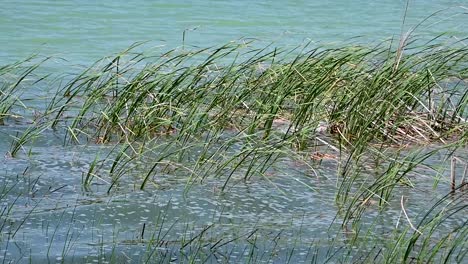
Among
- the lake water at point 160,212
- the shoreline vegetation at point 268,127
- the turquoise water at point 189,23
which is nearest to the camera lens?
the lake water at point 160,212

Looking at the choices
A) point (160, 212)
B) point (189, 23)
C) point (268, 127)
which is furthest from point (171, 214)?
point (189, 23)

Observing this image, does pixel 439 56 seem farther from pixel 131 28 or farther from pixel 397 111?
pixel 131 28

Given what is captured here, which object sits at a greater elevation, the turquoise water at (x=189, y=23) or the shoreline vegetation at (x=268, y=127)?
the shoreline vegetation at (x=268, y=127)

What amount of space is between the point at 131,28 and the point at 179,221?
7.15 meters

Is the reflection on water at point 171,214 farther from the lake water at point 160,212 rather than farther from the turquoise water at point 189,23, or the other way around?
the turquoise water at point 189,23

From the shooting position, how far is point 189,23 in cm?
1148

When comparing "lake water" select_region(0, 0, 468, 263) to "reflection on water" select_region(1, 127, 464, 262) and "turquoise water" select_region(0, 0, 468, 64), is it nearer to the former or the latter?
"reflection on water" select_region(1, 127, 464, 262)

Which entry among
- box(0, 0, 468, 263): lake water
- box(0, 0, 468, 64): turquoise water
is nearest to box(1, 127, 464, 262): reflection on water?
box(0, 0, 468, 263): lake water

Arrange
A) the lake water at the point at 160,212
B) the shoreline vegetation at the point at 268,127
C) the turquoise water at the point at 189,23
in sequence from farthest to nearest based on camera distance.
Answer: the turquoise water at the point at 189,23
the shoreline vegetation at the point at 268,127
the lake water at the point at 160,212

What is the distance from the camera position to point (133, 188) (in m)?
4.45

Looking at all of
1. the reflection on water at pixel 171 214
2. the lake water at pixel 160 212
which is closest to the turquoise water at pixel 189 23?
the lake water at pixel 160 212

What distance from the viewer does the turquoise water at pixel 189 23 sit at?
32.3 feet

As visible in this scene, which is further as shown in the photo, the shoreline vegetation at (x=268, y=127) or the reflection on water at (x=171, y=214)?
the shoreline vegetation at (x=268, y=127)

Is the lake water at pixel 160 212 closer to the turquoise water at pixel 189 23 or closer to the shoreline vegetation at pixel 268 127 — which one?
the shoreline vegetation at pixel 268 127
